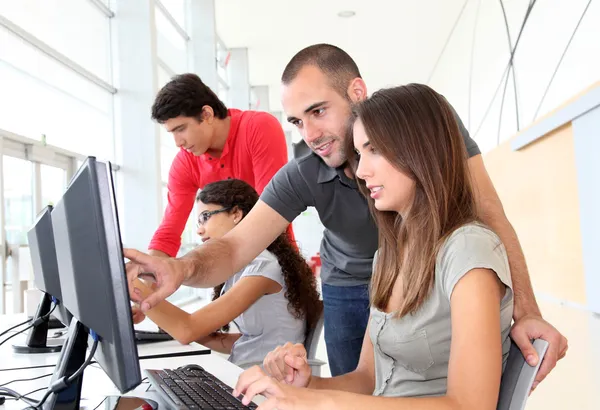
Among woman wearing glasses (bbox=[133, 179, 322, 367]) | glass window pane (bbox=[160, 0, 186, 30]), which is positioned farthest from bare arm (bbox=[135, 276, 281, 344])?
glass window pane (bbox=[160, 0, 186, 30])

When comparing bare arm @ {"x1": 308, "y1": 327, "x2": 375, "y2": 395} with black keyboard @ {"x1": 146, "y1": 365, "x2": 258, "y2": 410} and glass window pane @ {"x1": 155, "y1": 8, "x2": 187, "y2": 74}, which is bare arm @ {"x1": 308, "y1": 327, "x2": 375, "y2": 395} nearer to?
black keyboard @ {"x1": 146, "y1": 365, "x2": 258, "y2": 410}

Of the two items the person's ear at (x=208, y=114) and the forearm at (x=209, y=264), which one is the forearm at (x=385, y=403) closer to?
the forearm at (x=209, y=264)

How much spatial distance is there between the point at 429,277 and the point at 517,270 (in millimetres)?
232

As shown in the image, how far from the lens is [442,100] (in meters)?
1.09

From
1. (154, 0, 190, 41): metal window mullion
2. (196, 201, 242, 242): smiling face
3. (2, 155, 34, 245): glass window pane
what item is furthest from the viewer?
(154, 0, 190, 41): metal window mullion

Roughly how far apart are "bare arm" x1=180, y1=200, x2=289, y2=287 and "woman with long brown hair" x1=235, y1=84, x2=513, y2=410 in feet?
1.47

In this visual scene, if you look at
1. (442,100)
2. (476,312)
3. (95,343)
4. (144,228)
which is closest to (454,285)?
(476,312)

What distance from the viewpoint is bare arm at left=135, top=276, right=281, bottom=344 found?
1.50m

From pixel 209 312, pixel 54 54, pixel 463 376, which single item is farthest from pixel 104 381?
pixel 54 54

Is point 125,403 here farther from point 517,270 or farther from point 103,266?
point 517,270

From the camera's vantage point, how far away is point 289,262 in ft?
6.29

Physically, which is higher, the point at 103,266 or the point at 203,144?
the point at 203,144

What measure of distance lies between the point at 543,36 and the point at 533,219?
5.39ft

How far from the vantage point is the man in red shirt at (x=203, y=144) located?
2457mm
